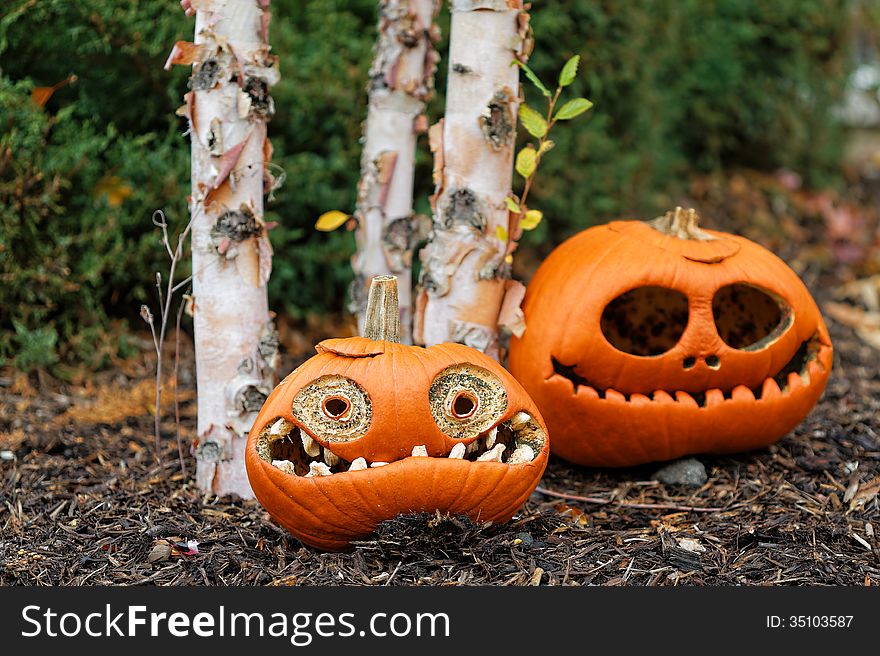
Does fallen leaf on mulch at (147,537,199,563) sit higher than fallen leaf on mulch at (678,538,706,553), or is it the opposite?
fallen leaf on mulch at (678,538,706,553)

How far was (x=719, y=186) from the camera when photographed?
655 cm

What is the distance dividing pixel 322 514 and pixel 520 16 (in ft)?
4.97

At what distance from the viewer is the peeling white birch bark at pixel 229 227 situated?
249cm

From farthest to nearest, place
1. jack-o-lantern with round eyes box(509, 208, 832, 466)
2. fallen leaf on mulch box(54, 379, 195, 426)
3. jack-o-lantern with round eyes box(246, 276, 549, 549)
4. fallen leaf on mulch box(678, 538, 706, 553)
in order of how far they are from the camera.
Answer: fallen leaf on mulch box(54, 379, 195, 426) → jack-o-lantern with round eyes box(509, 208, 832, 466) → fallen leaf on mulch box(678, 538, 706, 553) → jack-o-lantern with round eyes box(246, 276, 549, 549)

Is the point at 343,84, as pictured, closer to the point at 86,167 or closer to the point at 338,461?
the point at 86,167

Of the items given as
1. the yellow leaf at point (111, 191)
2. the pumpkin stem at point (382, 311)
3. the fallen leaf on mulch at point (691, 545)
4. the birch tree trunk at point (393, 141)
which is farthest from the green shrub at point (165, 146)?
the fallen leaf on mulch at point (691, 545)

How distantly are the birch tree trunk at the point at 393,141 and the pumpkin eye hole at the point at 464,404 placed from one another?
88 centimetres

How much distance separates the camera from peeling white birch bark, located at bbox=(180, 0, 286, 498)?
2.49 metres

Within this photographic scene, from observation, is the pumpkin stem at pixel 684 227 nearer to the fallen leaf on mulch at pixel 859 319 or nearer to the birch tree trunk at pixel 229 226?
the birch tree trunk at pixel 229 226

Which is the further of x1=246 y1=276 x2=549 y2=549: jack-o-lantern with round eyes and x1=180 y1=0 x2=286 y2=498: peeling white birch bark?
x1=180 y1=0 x2=286 y2=498: peeling white birch bark

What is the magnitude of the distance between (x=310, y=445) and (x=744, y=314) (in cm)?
156

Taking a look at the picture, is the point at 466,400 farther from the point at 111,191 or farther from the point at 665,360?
the point at 111,191

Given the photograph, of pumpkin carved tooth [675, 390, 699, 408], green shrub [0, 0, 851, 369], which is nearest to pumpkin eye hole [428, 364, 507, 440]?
pumpkin carved tooth [675, 390, 699, 408]

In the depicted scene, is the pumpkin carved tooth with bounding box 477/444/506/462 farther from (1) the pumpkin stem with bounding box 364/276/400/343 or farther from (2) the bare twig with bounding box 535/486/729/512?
(2) the bare twig with bounding box 535/486/729/512
